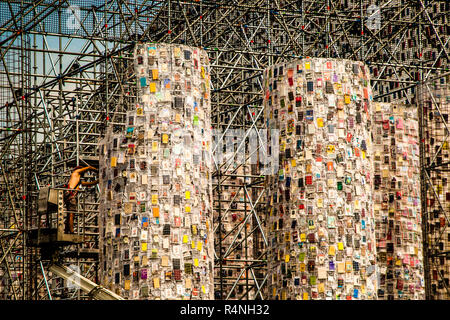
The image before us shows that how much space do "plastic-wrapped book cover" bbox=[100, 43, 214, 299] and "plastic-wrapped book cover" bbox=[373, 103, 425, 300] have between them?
8686 mm

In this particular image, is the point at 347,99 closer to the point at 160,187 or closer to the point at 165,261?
the point at 160,187

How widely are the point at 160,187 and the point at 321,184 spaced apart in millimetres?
5899

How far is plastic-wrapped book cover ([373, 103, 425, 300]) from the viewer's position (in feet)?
126

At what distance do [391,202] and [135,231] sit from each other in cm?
1187

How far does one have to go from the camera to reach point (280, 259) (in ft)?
113

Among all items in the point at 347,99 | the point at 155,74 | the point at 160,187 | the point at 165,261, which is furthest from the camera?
the point at 347,99

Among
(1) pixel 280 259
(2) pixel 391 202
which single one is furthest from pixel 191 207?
(2) pixel 391 202

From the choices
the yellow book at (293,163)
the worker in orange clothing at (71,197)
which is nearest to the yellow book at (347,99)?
the yellow book at (293,163)

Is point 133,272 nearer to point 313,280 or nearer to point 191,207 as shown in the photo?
point 191,207

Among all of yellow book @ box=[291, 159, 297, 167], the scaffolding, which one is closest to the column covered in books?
the scaffolding

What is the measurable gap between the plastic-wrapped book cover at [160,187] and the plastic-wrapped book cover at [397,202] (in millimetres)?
8686

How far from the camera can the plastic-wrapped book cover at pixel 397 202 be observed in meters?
38.3

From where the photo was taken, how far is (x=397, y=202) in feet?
127

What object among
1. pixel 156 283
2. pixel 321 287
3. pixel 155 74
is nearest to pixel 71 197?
pixel 156 283
